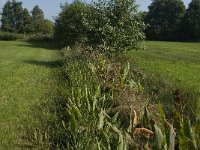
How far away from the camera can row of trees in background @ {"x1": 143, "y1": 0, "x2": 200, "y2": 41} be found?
6850 centimetres

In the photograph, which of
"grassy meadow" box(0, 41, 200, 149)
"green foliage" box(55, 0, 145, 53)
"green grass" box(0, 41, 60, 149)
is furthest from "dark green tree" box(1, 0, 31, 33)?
"grassy meadow" box(0, 41, 200, 149)

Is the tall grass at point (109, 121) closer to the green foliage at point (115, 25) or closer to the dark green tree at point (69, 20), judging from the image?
the green foliage at point (115, 25)

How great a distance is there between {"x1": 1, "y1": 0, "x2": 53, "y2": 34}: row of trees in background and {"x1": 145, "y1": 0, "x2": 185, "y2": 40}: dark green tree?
20.2 m

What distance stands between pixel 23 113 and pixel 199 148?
18.4 ft

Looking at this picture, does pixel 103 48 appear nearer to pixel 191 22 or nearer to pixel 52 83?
pixel 52 83

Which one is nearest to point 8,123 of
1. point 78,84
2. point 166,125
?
point 78,84

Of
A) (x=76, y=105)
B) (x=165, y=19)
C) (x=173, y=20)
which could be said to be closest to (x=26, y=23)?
(x=165, y=19)

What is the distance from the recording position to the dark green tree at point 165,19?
2869 inches

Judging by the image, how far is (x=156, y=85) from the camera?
977cm

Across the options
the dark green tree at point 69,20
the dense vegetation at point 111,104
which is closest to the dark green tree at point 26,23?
the dark green tree at point 69,20

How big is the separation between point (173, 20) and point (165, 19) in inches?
83.9

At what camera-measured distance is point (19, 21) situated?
9444 cm

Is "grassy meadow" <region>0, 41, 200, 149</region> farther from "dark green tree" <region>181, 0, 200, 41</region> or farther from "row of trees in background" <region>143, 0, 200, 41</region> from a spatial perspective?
"dark green tree" <region>181, 0, 200, 41</region>

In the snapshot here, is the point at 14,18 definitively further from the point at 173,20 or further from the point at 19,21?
the point at 173,20
